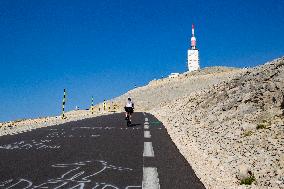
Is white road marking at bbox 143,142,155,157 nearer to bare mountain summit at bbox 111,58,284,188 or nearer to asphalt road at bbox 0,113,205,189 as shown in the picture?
asphalt road at bbox 0,113,205,189

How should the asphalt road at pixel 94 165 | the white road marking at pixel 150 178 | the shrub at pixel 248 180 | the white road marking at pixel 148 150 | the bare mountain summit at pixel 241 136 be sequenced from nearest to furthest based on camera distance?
the white road marking at pixel 150 178 < the asphalt road at pixel 94 165 < the shrub at pixel 248 180 < the bare mountain summit at pixel 241 136 < the white road marking at pixel 148 150

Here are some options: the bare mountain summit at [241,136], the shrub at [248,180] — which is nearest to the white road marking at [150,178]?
the bare mountain summit at [241,136]

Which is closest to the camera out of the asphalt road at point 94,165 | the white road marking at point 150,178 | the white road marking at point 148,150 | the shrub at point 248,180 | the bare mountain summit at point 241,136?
the white road marking at point 150,178

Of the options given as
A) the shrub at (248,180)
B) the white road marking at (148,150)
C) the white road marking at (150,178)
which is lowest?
the shrub at (248,180)

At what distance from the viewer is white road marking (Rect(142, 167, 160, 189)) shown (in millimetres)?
7275

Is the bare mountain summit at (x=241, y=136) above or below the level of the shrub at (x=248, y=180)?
above

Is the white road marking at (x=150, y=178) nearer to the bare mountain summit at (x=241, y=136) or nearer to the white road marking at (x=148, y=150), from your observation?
the bare mountain summit at (x=241, y=136)

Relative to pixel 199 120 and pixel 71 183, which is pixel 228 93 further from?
pixel 71 183

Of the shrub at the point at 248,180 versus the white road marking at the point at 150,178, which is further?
the shrub at the point at 248,180

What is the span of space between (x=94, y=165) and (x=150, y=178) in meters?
1.84

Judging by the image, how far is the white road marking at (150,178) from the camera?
7.28 m

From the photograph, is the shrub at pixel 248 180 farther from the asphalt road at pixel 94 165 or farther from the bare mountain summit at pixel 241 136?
the asphalt road at pixel 94 165

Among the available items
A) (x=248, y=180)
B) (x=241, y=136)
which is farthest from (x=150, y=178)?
(x=241, y=136)

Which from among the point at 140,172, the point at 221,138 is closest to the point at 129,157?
the point at 140,172
